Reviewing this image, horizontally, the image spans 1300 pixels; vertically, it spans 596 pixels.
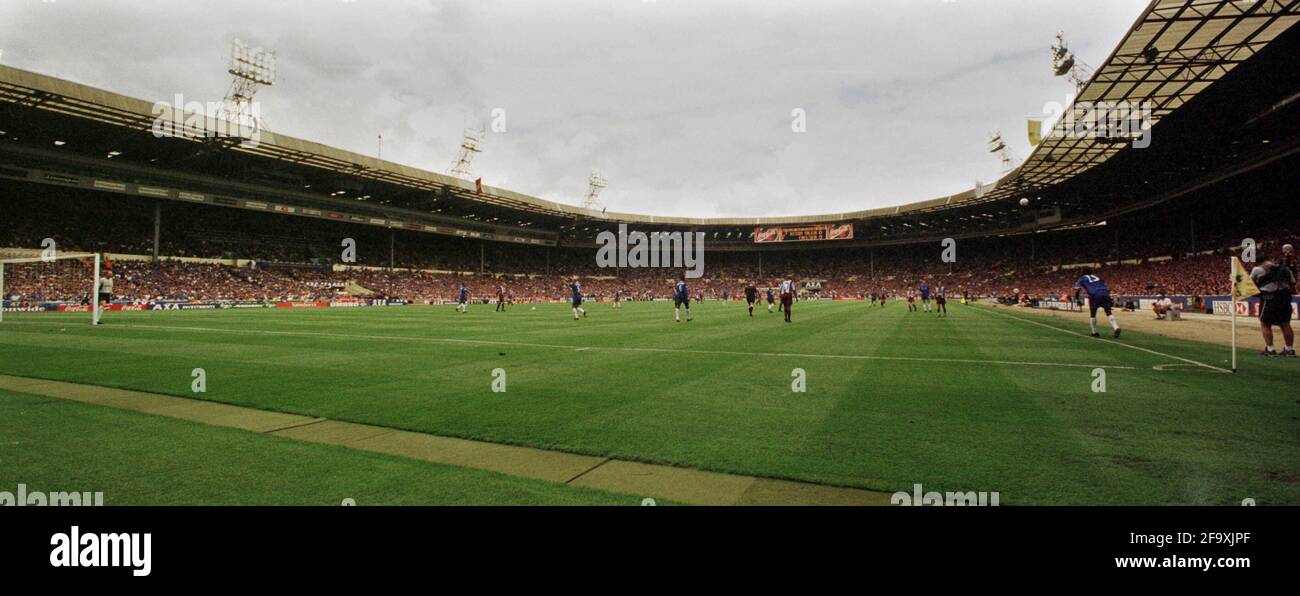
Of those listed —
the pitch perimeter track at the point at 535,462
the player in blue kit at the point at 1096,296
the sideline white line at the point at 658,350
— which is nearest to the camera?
the pitch perimeter track at the point at 535,462

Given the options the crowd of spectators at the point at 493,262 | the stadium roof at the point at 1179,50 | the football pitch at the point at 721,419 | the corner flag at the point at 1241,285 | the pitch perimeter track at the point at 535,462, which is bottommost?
the pitch perimeter track at the point at 535,462

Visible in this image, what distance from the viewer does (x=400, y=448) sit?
15.4 feet

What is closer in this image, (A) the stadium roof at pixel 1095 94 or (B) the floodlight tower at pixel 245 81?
(A) the stadium roof at pixel 1095 94

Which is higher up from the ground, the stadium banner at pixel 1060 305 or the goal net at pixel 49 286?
the goal net at pixel 49 286

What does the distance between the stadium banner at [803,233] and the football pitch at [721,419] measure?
75.4 metres

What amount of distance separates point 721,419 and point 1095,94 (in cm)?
3208

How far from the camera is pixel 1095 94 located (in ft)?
88.5

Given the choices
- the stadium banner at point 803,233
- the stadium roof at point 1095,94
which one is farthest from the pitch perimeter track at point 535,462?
the stadium banner at point 803,233

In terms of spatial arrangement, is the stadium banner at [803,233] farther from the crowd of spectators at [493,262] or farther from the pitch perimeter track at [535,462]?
the pitch perimeter track at [535,462]

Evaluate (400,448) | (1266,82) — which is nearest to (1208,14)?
(1266,82)

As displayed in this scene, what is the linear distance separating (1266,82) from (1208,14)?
540 inches

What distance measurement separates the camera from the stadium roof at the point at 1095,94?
1989cm

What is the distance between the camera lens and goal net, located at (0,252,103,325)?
32844 mm
